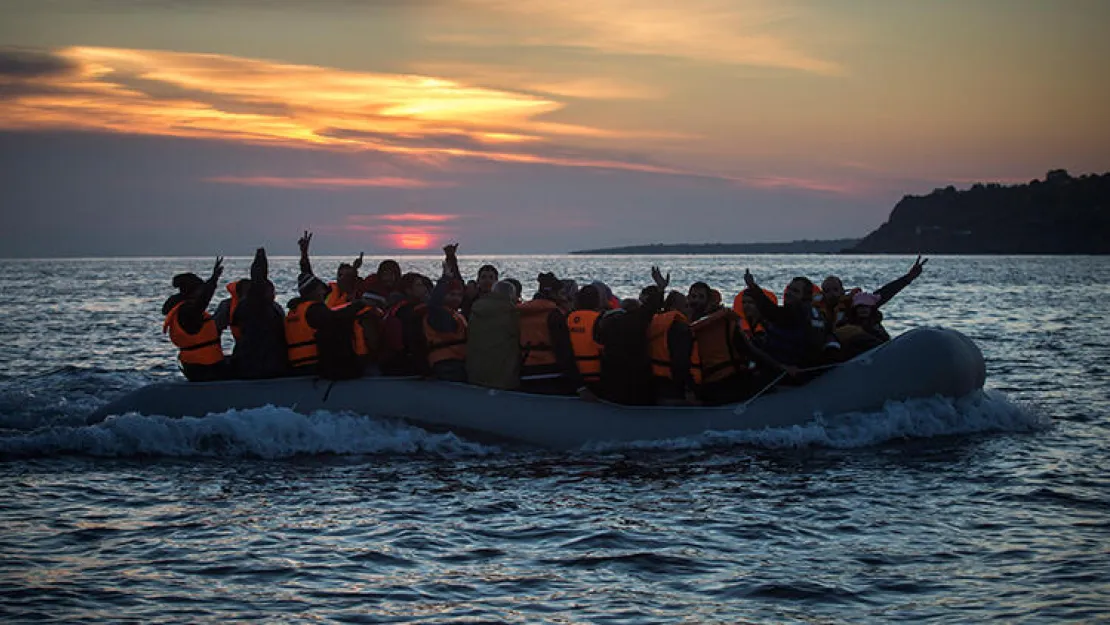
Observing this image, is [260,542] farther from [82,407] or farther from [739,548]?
[82,407]

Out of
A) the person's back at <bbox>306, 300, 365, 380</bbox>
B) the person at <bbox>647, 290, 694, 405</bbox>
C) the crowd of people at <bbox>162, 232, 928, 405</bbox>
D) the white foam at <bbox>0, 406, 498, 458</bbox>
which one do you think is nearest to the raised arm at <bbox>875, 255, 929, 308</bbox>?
the crowd of people at <bbox>162, 232, 928, 405</bbox>

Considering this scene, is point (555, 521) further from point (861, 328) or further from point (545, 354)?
point (861, 328)

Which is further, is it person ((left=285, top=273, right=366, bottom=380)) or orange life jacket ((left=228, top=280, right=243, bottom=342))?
orange life jacket ((left=228, top=280, right=243, bottom=342))

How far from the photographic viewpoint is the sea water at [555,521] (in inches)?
282

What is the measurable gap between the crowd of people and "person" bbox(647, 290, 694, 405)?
0.01m

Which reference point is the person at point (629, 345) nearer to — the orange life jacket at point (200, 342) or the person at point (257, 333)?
the person at point (257, 333)

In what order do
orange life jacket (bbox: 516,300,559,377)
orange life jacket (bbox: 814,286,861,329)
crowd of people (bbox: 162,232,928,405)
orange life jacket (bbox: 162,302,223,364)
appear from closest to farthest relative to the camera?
crowd of people (bbox: 162,232,928,405), orange life jacket (bbox: 516,300,559,377), orange life jacket (bbox: 162,302,223,364), orange life jacket (bbox: 814,286,861,329)

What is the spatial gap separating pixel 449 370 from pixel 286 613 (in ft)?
18.2

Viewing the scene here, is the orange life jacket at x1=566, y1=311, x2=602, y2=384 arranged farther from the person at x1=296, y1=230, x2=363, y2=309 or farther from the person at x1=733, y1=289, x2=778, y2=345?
Answer: the person at x1=296, y1=230, x2=363, y2=309

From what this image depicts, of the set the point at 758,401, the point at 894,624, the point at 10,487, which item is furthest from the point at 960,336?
the point at 10,487

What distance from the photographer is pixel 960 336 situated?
41.1 feet

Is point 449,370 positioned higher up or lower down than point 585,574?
higher up

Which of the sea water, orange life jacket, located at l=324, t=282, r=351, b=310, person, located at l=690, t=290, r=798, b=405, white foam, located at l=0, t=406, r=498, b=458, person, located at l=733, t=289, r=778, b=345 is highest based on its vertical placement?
orange life jacket, located at l=324, t=282, r=351, b=310

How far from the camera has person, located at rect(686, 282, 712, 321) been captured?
12.0 metres
